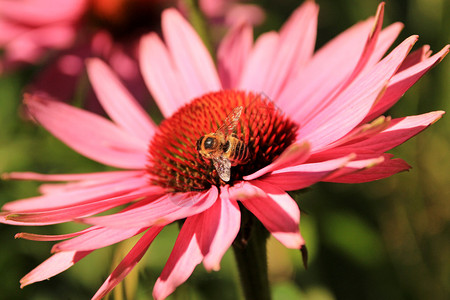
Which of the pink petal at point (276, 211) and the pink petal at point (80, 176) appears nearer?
the pink petal at point (276, 211)

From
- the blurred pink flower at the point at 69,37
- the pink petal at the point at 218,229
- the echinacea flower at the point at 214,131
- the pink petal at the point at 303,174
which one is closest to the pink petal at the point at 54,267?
the echinacea flower at the point at 214,131

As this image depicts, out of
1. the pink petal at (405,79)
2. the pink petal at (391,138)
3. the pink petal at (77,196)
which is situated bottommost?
the pink petal at (391,138)

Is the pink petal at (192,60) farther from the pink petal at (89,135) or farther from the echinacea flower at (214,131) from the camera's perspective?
the pink petal at (89,135)

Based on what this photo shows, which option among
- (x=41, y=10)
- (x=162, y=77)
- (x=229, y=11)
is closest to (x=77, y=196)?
(x=162, y=77)

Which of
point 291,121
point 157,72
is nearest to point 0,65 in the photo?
Answer: point 157,72

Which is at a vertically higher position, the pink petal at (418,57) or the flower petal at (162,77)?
the flower petal at (162,77)

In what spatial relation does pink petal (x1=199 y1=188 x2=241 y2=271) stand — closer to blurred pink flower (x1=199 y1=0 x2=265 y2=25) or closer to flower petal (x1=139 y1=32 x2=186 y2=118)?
flower petal (x1=139 y1=32 x2=186 y2=118)

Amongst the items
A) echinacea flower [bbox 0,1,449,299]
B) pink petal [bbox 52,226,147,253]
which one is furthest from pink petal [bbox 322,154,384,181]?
pink petal [bbox 52,226,147,253]
